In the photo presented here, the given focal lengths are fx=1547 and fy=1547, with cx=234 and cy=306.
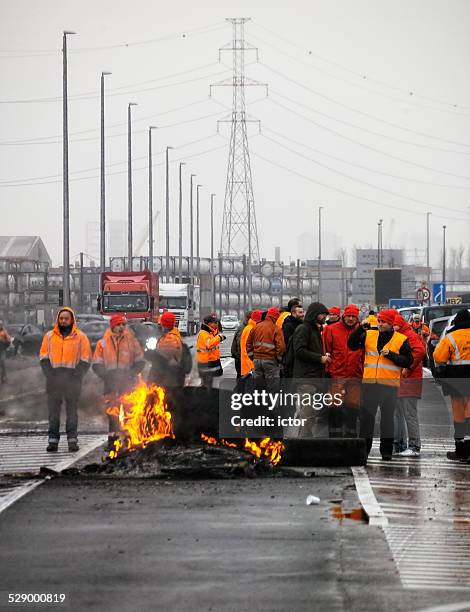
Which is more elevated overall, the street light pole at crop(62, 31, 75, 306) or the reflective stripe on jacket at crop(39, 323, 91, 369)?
the street light pole at crop(62, 31, 75, 306)

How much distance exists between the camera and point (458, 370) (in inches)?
705

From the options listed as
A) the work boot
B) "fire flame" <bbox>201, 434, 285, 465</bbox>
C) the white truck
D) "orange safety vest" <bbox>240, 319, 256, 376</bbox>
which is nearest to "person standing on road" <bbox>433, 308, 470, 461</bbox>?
the work boot

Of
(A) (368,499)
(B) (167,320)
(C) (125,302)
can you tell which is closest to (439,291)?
(C) (125,302)

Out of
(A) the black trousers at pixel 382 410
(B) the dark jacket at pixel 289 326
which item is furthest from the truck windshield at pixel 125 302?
(A) the black trousers at pixel 382 410

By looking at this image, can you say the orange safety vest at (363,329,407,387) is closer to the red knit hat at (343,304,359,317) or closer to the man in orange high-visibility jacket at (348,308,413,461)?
the man in orange high-visibility jacket at (348,308,413,461)

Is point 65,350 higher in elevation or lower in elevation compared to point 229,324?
higher

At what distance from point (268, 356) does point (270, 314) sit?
0.62 metres

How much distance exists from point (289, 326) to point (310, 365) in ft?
9.19

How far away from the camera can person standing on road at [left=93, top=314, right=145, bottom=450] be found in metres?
19.6

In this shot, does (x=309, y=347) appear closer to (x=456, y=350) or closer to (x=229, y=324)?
(x=456, y=350)

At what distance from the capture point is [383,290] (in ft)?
308

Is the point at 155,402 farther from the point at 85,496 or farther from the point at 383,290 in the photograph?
the point at 383,290

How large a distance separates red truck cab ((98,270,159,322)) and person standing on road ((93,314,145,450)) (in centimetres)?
4646

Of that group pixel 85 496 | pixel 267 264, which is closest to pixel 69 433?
pixel 85 496
